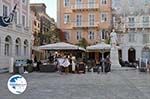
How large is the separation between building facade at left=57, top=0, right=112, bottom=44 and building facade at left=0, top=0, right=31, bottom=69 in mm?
16853

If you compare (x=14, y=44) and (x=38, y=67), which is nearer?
(x=38, y=67)

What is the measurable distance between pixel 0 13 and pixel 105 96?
69.1ft

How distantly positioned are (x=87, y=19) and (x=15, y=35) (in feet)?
77.7

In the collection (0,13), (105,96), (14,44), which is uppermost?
(0,13)

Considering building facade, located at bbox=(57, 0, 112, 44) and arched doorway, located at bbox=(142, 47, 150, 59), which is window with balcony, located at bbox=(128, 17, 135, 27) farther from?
arched doorway, located at bbox=(142, 47, 150, 59)

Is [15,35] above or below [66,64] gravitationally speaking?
above

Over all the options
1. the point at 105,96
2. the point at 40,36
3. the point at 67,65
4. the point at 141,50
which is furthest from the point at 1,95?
the point at 40,36

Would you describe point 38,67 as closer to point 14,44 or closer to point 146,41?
point 14,44

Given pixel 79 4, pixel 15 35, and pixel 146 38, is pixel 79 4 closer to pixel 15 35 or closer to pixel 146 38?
pixel 146 38

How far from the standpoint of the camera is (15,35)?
1407 inches

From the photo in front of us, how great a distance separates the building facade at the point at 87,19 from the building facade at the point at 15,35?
55.3ft

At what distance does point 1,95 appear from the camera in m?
12.5

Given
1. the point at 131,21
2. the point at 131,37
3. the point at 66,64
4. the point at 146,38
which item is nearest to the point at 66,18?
the point at 131,21

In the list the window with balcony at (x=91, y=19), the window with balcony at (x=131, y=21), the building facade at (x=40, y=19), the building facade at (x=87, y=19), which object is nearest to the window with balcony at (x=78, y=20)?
the building facade at (x=87, y=19)
